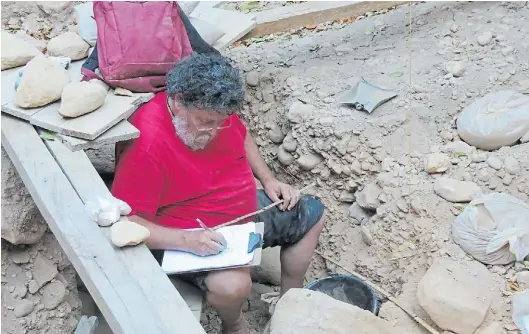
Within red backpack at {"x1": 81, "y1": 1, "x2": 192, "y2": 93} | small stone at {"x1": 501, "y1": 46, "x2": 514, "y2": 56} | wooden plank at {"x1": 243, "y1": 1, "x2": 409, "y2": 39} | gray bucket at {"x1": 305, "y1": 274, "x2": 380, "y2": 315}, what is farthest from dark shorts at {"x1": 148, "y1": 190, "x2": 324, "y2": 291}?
small stone at {"x1": 501, "y1": 46, "x2": 514, "y2": 56}

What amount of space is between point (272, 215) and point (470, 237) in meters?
1.11

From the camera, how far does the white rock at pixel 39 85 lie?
136 inches

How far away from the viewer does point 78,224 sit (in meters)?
2.95

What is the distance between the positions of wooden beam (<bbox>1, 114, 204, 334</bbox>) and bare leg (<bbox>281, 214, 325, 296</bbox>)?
136 cm

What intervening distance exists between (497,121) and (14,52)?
293 centimetres

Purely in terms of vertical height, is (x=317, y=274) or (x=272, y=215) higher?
(x=272, y=215)

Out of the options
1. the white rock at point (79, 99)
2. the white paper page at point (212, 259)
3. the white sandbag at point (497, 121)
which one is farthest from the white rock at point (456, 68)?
the white rock at point (79, 99)

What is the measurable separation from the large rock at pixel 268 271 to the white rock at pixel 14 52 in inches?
79.3

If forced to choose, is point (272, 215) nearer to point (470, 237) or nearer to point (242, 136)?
point (242, 136)

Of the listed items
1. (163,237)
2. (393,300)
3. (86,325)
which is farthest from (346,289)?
(86,325)

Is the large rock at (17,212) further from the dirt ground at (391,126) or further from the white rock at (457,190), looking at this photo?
the white rock at (457,190)

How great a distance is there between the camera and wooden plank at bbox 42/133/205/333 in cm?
259

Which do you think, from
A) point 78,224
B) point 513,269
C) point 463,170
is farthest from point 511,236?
point 78,224

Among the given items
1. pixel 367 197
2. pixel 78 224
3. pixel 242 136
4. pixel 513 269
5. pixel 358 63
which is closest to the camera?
pixel 78 224
